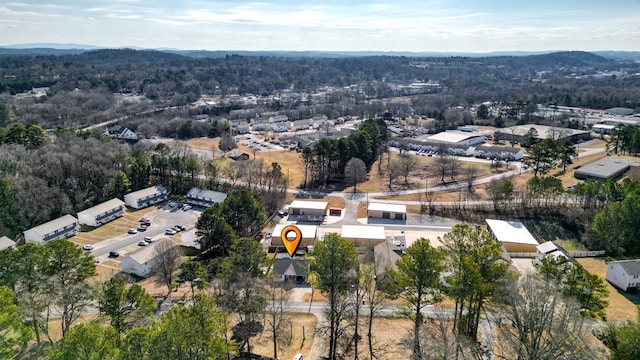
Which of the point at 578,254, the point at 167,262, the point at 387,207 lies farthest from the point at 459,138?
the point at 167,262

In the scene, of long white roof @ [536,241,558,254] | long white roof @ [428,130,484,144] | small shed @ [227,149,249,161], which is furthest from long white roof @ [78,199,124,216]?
long white roof @ [428,130,484,144]

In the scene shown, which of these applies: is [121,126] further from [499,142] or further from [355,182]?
[499,142]

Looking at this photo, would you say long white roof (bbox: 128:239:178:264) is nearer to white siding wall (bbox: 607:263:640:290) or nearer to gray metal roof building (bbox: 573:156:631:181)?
white siding wall (bbox: 607:263:640:290)

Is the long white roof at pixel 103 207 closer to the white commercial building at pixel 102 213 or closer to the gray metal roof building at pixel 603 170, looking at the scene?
the white commercial building at pixel 102 213

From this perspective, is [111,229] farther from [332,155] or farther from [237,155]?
[332,155]

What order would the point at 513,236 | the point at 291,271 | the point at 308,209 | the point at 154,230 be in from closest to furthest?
the point at 291,271
the point at 513,236
the point at 154,230
the point at 308,209

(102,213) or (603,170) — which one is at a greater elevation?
(603,170)

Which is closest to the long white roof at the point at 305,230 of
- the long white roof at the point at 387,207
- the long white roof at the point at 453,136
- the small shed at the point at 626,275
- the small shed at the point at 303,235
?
the small shed at the point at 303,235

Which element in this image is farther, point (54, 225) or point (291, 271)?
point (54, 225)

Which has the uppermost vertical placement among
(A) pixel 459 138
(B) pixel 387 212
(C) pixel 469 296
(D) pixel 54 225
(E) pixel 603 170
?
(C) pixel 469 296
